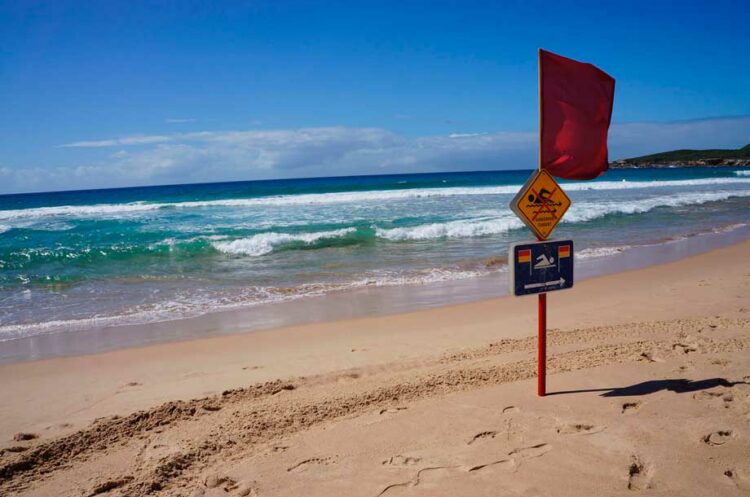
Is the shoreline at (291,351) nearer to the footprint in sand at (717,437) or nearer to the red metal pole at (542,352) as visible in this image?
the red metal pole at (542,352)

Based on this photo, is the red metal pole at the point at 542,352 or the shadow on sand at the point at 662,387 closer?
the red metal pole at the point at 542,352

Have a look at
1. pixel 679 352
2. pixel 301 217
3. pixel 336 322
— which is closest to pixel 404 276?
pixel 336 322

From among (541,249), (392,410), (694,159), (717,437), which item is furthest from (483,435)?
(694,159)

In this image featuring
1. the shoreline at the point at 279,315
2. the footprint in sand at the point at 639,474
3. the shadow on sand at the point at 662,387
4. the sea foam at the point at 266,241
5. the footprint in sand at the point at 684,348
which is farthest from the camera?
the sea foam at the point at 266,241

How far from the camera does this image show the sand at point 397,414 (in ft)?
10.3

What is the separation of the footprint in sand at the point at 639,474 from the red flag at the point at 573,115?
83.4 inches

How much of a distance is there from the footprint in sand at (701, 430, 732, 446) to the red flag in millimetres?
2082

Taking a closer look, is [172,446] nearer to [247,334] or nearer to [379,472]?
[379,472]

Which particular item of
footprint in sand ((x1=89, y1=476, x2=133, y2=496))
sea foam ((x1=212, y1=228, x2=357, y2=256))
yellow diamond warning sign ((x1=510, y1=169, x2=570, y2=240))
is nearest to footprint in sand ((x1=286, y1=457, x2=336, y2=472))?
footprint in sand ((x1=89, y1=476, x2=133, y2=496))

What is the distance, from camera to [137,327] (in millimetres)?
7395

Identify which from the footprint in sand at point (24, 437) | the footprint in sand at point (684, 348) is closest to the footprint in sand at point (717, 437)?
the footprint in sand at point (684, 348)

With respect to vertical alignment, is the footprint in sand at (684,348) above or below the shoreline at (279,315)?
above

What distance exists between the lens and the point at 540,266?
3926 mm

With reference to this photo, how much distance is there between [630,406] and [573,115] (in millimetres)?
2339
